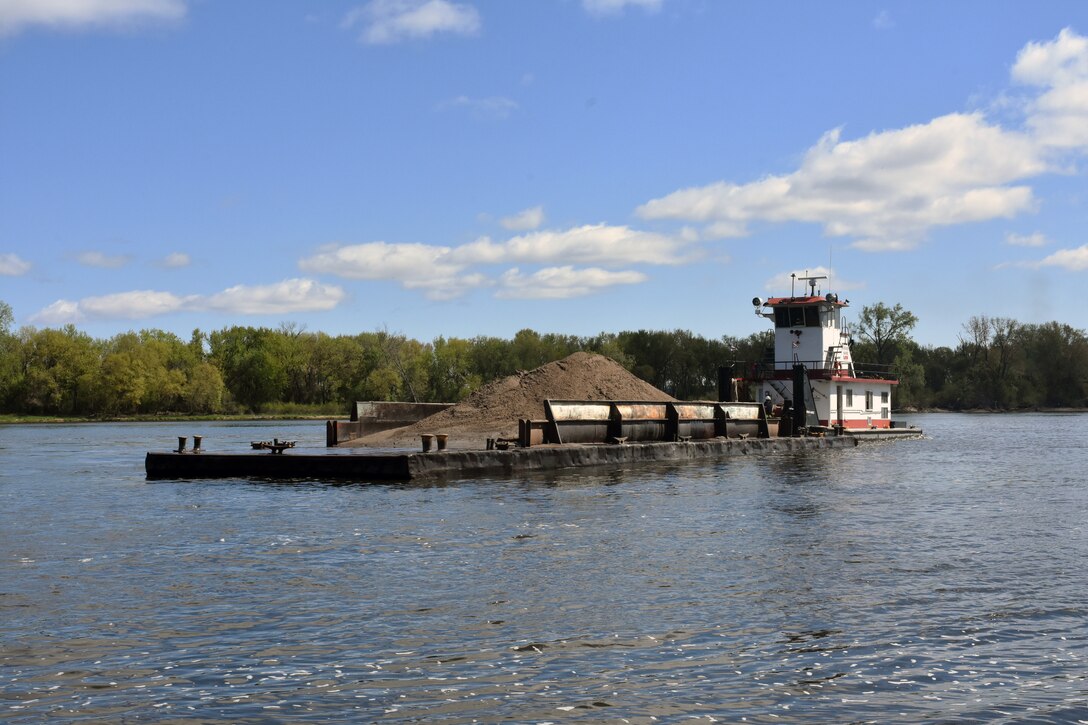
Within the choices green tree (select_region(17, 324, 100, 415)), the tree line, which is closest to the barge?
the tree line

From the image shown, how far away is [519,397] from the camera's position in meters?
39.6

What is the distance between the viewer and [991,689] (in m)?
8.09

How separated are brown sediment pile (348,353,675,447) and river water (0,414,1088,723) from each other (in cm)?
1521

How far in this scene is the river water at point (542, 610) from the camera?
782 cm

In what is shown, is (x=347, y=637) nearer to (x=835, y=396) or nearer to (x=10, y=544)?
(x=10, y=544)

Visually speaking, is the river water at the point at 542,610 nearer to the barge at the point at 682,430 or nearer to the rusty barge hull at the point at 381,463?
the rusty barge hull at the point at 381,463

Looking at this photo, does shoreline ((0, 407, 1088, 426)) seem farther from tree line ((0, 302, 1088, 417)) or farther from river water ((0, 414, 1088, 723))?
river water ((0, 414, 1088, 723))

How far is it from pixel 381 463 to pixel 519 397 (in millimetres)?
14980

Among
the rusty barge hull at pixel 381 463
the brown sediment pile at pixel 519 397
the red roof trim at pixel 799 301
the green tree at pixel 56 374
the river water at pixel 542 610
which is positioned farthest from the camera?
the green tree at pixel 56 374

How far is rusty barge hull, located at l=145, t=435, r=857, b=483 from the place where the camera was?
25047 mm

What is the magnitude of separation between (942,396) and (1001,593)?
13965 cm

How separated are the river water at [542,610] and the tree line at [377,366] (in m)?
82.1

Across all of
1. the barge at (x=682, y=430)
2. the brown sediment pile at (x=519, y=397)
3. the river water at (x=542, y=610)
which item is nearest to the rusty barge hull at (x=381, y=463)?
the barge at (x=682, y=430)

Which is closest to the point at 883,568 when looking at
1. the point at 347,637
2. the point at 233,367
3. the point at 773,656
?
the point at 773,656
